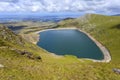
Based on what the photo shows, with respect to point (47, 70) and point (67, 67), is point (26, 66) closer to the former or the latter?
point (47, 70)

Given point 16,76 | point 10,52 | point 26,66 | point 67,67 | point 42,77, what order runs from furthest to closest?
1. point 10,52
2. point 67,67
3. point 26,66
4. point 42,77
5. point 16,76

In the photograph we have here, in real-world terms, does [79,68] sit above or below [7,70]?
below

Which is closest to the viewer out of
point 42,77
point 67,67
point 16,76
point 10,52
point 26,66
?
point 16,76

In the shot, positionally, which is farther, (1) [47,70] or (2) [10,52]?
(2) [10,52]

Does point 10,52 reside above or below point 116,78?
above

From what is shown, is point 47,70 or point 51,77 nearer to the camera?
point 51,77

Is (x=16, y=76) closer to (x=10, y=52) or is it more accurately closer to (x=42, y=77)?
(x=42, y=77)

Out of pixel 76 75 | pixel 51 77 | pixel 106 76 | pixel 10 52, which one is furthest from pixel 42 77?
pixel 10 52

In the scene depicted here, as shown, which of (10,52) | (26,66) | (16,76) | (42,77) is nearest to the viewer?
(16,76)

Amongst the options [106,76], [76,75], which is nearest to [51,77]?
[76,75]
